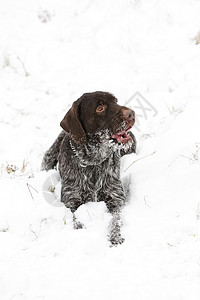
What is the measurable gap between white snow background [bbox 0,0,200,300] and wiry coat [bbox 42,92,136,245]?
6.6 inches

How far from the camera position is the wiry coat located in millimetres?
3703

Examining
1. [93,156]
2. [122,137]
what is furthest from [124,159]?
[122,137]

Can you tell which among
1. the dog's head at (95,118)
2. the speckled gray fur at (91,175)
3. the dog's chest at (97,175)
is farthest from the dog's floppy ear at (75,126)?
the dog's chest at (97,175)

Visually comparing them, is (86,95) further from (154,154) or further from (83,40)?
(83,40)

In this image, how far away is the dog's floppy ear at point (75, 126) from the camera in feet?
12.3

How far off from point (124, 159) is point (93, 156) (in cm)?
94

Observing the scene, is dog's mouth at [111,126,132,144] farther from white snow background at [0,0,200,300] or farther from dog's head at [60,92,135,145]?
white snow background at [0,0,200,300]

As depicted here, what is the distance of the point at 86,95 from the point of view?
3.84 metres

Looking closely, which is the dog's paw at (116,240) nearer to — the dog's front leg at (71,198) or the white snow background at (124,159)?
the white snow background at (124,159)

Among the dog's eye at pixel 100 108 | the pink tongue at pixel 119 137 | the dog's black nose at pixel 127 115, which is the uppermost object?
the dog's black nose at pixel 127 115

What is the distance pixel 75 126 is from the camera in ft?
12.3

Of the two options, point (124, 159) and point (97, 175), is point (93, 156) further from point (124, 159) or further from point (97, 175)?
point (124, 159)

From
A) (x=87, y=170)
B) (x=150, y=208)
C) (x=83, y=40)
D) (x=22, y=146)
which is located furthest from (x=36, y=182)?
(x=83, y=40)

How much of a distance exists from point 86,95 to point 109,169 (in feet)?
2.84
